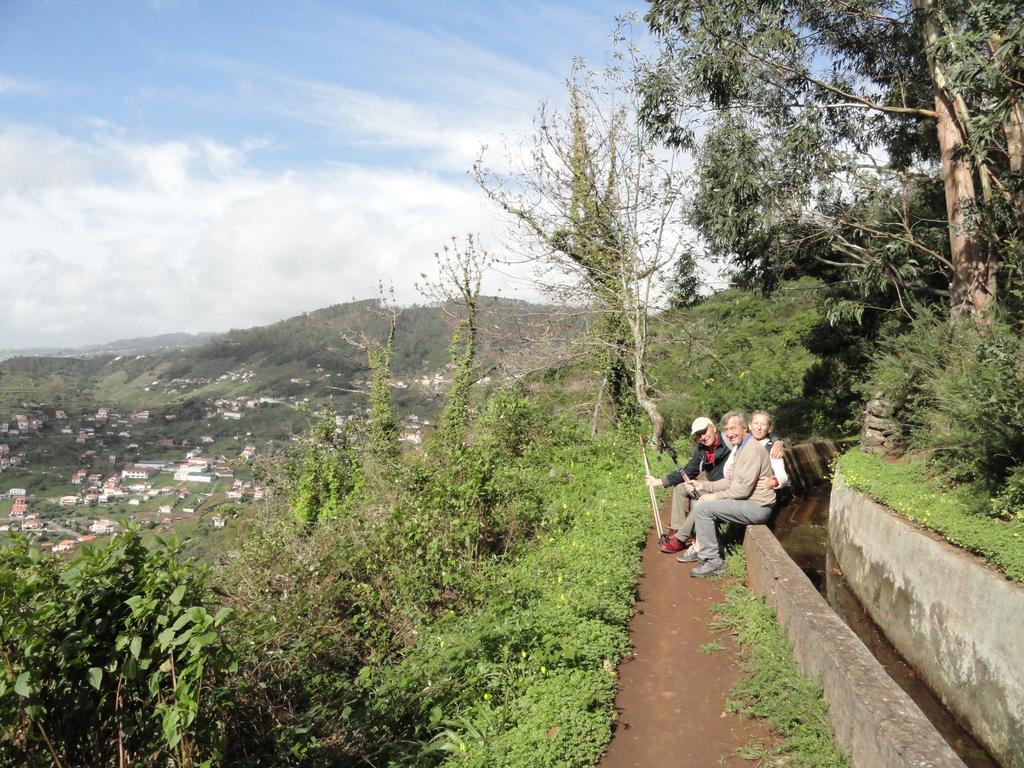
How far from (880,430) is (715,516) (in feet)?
17.3

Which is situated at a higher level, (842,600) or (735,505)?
(735,505)

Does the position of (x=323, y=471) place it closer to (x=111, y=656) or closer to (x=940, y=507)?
(x=940, y=507)

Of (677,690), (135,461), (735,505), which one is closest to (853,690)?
(677,690)

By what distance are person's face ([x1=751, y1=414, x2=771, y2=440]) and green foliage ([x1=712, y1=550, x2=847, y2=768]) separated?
3.15 meters

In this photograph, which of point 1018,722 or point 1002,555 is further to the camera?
point 1002,555

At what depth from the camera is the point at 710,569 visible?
702cm

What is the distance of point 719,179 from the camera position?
1316cm

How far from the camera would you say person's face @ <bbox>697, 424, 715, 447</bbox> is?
7621 mm

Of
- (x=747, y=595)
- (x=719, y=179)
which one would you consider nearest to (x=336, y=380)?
(x=719, y=179)

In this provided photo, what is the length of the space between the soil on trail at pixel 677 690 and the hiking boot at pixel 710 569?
0.38 ft

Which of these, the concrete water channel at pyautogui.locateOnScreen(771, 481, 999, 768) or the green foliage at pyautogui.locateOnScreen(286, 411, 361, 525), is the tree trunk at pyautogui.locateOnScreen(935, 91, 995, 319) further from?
the green foliage at pyautogui.locateOnScreen(286, 411, 361, 525)

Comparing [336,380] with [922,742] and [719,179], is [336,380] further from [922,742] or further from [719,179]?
[922,742]

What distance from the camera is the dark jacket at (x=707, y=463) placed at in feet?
25.5

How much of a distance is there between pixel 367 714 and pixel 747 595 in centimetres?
359
